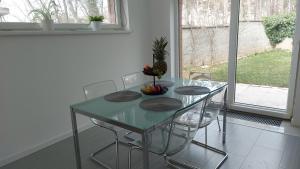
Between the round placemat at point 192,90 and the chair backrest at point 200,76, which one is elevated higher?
the chair backrest at point 200,76

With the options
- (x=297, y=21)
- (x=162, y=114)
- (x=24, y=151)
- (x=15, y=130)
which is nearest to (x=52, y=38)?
(x=15, y=130)

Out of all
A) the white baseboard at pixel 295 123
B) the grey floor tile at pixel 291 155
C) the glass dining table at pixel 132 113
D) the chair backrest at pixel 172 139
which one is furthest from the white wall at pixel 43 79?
the white baseboard at pixel 295 123

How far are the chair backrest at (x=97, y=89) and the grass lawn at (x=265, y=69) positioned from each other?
176cm

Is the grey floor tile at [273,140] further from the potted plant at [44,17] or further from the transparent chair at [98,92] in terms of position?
the potted plant at [44,17]

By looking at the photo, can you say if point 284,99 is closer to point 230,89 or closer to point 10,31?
point 230,89

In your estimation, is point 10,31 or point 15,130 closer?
point 10,31

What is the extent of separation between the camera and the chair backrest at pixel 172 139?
154cm

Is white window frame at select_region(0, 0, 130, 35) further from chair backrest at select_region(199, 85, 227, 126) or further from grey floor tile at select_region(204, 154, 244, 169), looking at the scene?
grey floor tile at select_region(204, 154, 244, 169)

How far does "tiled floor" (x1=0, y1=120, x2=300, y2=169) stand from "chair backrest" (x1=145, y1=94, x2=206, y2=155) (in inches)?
17.9

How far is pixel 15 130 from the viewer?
7.06 ft

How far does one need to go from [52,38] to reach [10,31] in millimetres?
403

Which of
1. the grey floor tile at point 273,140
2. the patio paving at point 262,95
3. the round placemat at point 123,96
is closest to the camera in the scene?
the round placemat at point 123,96

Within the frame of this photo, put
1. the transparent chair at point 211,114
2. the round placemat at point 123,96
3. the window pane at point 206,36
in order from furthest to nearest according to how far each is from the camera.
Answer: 1. the window pane at point 206,36
2. the round placemat at point 123,96
3. the transparent chair at point 211,114

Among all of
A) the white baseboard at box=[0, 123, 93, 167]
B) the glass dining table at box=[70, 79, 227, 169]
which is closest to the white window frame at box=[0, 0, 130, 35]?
the glass dining table at box=[70, 79, 227, 169]
